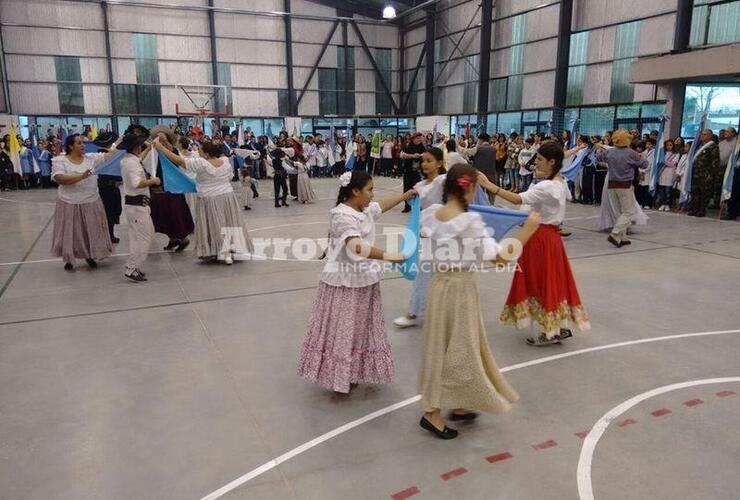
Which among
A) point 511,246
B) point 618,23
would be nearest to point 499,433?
point 511,246

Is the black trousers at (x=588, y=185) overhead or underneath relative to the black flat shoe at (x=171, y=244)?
overhead

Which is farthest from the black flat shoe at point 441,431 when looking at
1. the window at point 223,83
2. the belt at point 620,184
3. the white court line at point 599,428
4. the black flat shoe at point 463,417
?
the window at point 223,83

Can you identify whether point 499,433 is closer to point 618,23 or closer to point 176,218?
point 176,218

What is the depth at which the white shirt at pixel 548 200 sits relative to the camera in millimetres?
3934

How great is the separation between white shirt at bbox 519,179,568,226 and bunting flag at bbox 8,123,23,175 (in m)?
16.7

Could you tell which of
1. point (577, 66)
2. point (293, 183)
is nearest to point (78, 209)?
point (293, 183)

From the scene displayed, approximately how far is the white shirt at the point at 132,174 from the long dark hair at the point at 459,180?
13.6 feet

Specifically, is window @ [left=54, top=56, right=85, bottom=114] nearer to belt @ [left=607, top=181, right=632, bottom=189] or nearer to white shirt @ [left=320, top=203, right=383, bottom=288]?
belt @ [left=607, top=181, right=632, bottom=189]

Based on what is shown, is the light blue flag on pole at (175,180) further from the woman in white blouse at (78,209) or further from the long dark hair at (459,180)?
the long dark hair at (459,180)

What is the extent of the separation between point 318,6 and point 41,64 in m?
11.7

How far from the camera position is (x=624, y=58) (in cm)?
1634

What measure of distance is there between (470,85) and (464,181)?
21.3 meters

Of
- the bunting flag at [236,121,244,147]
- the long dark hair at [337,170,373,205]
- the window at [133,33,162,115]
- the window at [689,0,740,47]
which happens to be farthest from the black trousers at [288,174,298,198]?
the window at [133,33,162,115]

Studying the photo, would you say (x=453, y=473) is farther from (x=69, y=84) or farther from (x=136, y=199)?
(x=69, y=84)
